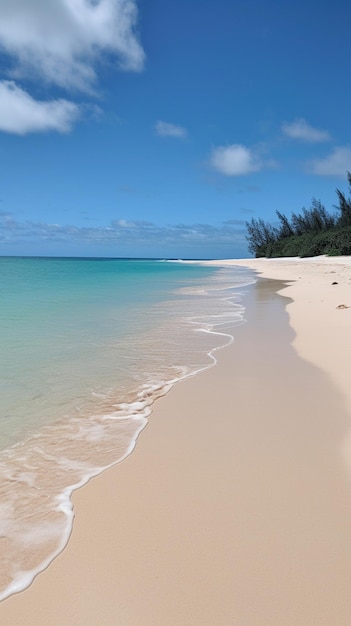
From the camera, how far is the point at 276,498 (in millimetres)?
2301

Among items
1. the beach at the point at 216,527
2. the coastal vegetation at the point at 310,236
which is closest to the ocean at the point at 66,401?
the beach at the point at 216,527

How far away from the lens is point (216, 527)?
206 centimetres

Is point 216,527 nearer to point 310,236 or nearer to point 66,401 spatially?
point 66,401

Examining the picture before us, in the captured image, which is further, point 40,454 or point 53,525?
point 40,454

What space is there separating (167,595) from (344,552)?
34.5 inches

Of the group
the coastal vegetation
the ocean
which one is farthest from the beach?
the coastal vegetation

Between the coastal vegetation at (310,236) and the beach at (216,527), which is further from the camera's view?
the coastal vegetation at (310,236)

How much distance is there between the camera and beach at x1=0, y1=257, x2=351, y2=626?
5.27 ft

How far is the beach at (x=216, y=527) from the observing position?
161 cm

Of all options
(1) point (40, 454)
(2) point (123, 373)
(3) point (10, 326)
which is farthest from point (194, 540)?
(3) point (10, 326)

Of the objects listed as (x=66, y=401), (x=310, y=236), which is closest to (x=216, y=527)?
(x=66, y=401)

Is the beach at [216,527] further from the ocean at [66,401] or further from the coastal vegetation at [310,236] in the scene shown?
the coastal vegetation at [310,236]

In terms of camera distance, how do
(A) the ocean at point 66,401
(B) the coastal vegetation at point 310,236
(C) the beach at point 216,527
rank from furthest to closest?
(B) the coastal vegetation at point 310,236
(A) the ocean at point 66,401
(C) the beach at point 216,527

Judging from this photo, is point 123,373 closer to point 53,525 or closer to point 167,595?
point 53,525
